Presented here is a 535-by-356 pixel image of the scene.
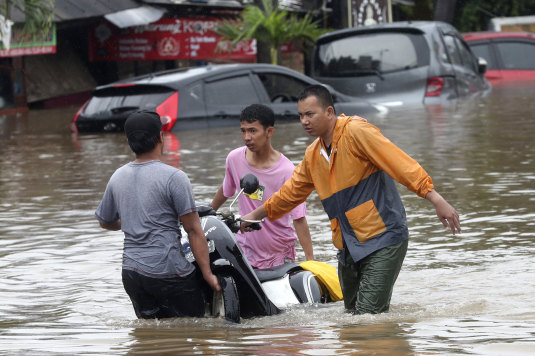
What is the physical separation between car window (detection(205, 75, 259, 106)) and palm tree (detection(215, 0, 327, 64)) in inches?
353

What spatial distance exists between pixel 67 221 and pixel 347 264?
4.37 m

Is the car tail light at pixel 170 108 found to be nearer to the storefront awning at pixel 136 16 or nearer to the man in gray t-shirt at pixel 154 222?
the man in gray t-shirt at pixel 154 222

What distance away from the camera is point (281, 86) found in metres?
16.0

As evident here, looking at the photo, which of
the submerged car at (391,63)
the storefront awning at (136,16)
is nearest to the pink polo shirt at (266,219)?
the submerged car at (391,63)

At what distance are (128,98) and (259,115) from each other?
27.0ft

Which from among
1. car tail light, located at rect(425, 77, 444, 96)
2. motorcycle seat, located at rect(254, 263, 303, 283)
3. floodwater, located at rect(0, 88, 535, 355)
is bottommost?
floodwater, located at rect(0, 88, 535, 355)

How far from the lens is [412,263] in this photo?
7777 millimetres

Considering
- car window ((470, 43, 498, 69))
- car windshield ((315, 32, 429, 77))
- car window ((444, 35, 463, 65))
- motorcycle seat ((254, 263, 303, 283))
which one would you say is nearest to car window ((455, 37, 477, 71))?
car window ((444, 35, 463, 65))

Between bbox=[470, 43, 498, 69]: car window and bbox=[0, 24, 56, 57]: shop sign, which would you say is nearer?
bbox=[0, 24, 56, 57]: shop sign

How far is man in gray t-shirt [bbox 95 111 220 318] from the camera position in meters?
5.58

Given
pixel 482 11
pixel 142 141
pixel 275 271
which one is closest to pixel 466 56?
pixel 275 271

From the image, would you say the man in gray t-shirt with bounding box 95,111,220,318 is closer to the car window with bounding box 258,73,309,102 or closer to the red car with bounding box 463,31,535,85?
the car window with bounding box 258,73,309,102

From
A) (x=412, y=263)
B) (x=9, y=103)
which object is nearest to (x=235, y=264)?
(x=412, y=263)

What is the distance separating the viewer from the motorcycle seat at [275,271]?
622 cm
